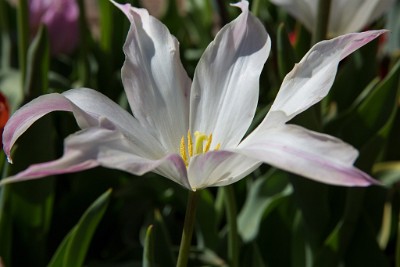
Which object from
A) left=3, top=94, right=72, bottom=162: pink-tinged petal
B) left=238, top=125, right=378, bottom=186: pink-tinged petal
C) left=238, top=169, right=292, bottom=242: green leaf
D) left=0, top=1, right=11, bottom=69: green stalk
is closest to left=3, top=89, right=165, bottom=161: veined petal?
left=3, top=94, right=72, bottom=162: pink-tinged petal

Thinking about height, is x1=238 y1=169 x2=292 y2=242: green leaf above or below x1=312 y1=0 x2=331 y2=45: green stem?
below

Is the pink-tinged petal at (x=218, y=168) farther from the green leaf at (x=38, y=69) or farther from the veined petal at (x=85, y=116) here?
the green leaf at (x=38, y=69)

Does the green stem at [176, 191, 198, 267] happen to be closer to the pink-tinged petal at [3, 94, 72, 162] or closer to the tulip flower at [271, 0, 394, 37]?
the pink-tinged petal at [3, 94, 72, 162]

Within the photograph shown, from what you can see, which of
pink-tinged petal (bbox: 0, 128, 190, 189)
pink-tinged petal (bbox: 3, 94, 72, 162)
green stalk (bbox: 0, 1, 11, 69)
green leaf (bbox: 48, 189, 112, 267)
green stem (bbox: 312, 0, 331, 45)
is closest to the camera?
pink-tinged petal (bbox: 0, 128, 190, 189)

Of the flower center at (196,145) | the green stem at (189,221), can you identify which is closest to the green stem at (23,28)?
the flower center at (196,145)

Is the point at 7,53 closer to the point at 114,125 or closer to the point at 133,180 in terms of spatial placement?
the point at 133,180

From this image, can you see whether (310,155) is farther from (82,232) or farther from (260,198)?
(260,198)

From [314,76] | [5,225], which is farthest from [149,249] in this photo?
[5,225]

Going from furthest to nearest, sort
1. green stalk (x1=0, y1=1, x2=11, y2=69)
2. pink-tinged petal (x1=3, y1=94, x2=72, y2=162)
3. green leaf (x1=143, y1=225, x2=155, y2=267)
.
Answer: green stalk (x1=0, y1=1, x2=11, y2=69) → green leaf (x1=143, y1=225, x2=155, y2=267) → pink-tinged petal (x1=3, y1=94, x2=72, y2=162)
